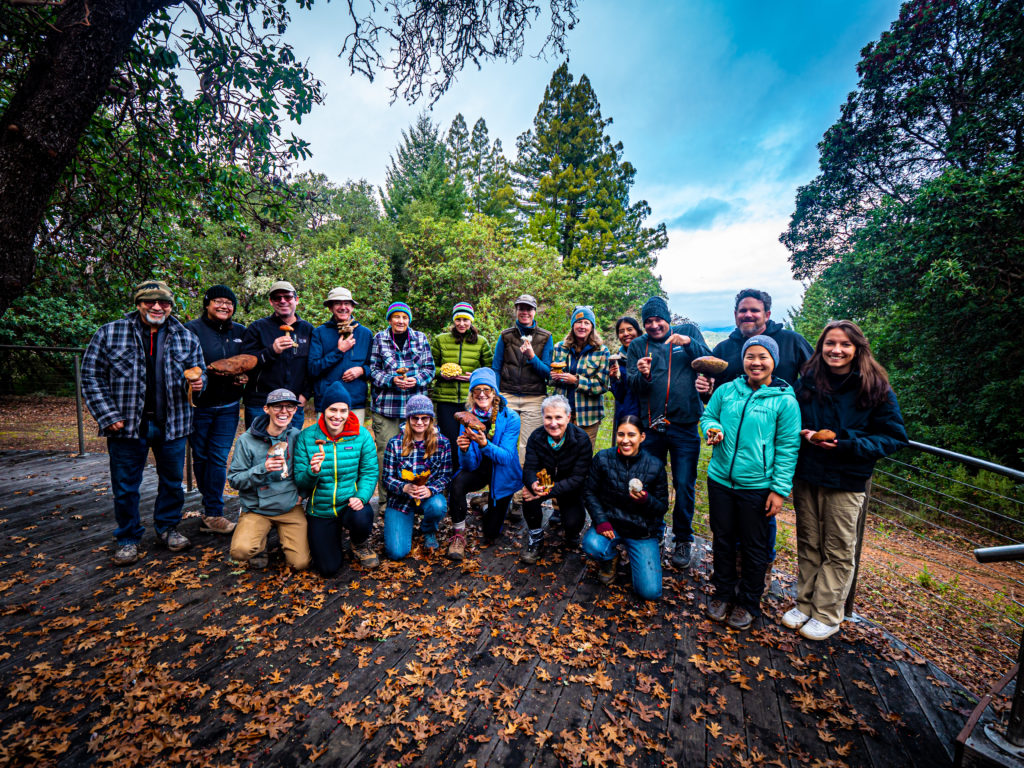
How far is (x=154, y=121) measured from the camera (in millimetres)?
4516

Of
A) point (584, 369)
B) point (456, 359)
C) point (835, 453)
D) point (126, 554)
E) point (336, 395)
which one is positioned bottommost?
point (126, 554)

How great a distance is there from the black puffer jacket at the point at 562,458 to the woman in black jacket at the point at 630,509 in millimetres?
249

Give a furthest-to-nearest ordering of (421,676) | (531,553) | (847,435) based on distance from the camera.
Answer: (531,553) < (847,435) < (421,676)

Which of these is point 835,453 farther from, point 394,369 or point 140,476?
point 140,476

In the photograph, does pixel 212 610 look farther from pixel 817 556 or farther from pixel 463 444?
pixel 817 556

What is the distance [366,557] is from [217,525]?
69.1 inches

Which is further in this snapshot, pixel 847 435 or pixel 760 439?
pixel 760 439

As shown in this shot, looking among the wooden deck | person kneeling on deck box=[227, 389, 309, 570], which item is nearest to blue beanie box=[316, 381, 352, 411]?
person kneeling on deck box=[227, 389, 309, 570]

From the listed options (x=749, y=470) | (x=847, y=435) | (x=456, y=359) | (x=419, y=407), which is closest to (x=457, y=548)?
(x=419, y=407)

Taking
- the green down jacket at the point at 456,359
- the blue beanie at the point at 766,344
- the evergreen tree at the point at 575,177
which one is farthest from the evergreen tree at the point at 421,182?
the blue beanie at the point at 766,344

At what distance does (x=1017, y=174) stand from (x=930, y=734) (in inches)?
416

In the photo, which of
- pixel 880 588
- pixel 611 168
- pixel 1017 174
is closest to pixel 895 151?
pixel 1017 174

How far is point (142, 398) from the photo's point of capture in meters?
3.61

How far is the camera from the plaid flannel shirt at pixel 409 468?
4.04 meters
